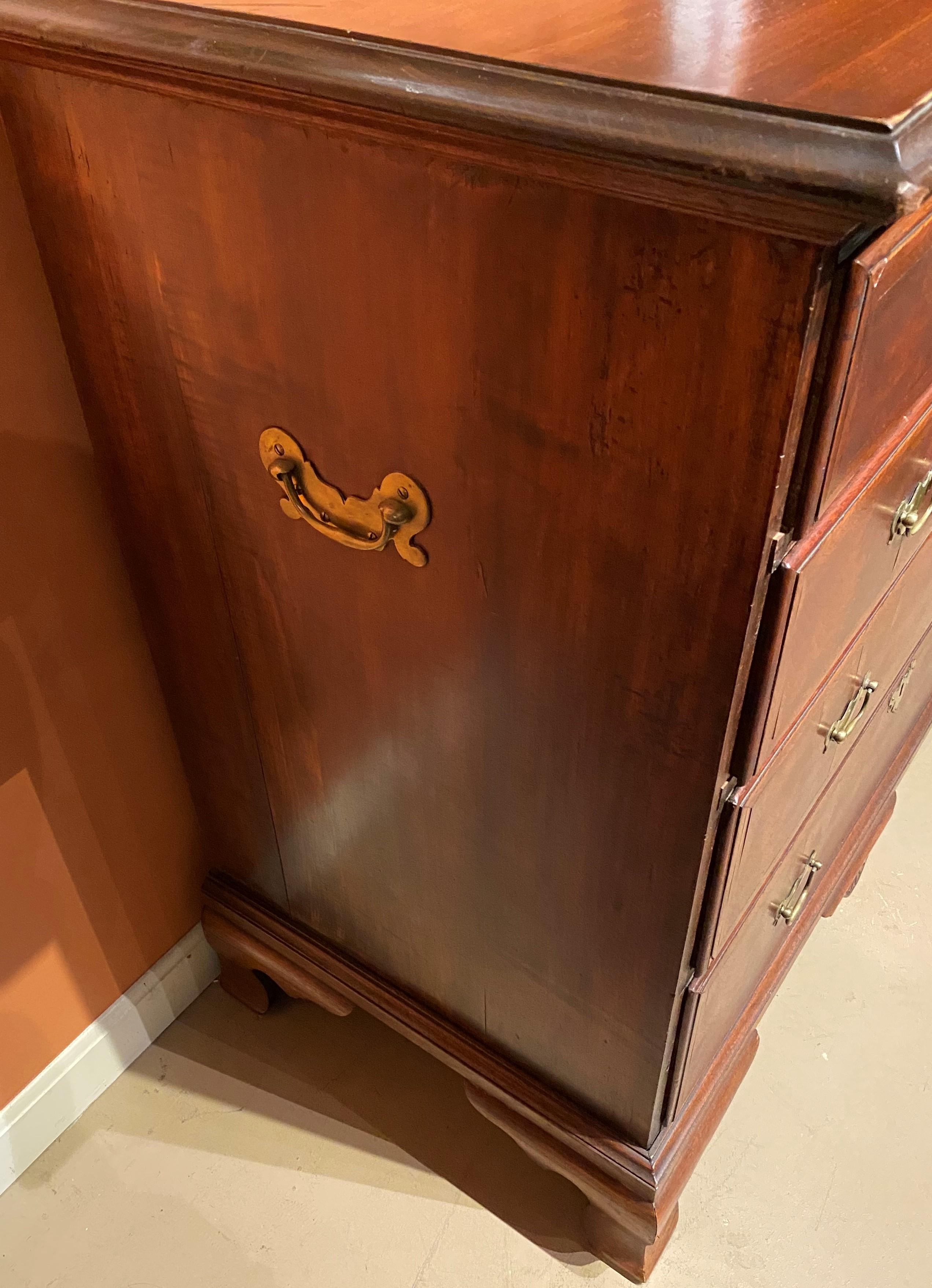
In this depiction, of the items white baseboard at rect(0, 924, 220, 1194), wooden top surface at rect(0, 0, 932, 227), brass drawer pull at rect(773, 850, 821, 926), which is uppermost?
wooden top surface at rect(0, 0, 932, 227)

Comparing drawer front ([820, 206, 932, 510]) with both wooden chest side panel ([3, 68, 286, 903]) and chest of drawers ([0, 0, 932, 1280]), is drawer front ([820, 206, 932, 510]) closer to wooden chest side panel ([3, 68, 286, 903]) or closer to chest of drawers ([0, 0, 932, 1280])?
chest of drawers ([0, 0, 932, 1280])

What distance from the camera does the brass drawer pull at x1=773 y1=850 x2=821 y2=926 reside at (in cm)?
100

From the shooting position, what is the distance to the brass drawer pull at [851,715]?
2.82 ft

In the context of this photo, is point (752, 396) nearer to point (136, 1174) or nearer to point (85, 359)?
point (85, 359)

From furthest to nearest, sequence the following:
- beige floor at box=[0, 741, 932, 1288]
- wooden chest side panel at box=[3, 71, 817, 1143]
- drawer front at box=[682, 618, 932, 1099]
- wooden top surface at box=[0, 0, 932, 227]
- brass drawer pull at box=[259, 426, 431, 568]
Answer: beige floor at box=[0, 741, 932, 1288] < drawer front at box=[682, 618, 932, 1099] < brass drawer pull at box=[259, 426, 431, 568] < wooden chest side panel at box=[3, 71, 817, 1143] < wooden top surface at box=[0, 0, 932, 227]

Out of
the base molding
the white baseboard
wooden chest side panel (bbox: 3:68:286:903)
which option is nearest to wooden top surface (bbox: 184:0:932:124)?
wooden chest side panel (bbox: 3:68:286:903)

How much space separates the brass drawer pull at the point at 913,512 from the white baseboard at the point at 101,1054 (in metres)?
0.98

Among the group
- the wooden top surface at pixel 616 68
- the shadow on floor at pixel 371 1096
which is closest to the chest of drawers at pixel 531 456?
the wooden top surface at pixel 616 68

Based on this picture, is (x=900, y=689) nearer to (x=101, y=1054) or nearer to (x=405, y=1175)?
(x=405, y=1175)

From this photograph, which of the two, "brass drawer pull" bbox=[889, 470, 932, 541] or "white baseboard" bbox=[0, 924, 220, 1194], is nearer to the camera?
"brass drawer pull" bbox=[889, 470, 932, 541]

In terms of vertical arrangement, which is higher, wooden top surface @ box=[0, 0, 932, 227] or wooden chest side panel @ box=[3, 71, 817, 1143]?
wooden top surface @ box=[0, 0, 932, 227]

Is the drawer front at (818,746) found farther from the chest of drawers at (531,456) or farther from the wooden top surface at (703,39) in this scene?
the wooden top surface at (703,39)

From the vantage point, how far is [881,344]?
510 mm

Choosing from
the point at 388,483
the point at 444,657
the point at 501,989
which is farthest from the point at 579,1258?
the point at 388,483
